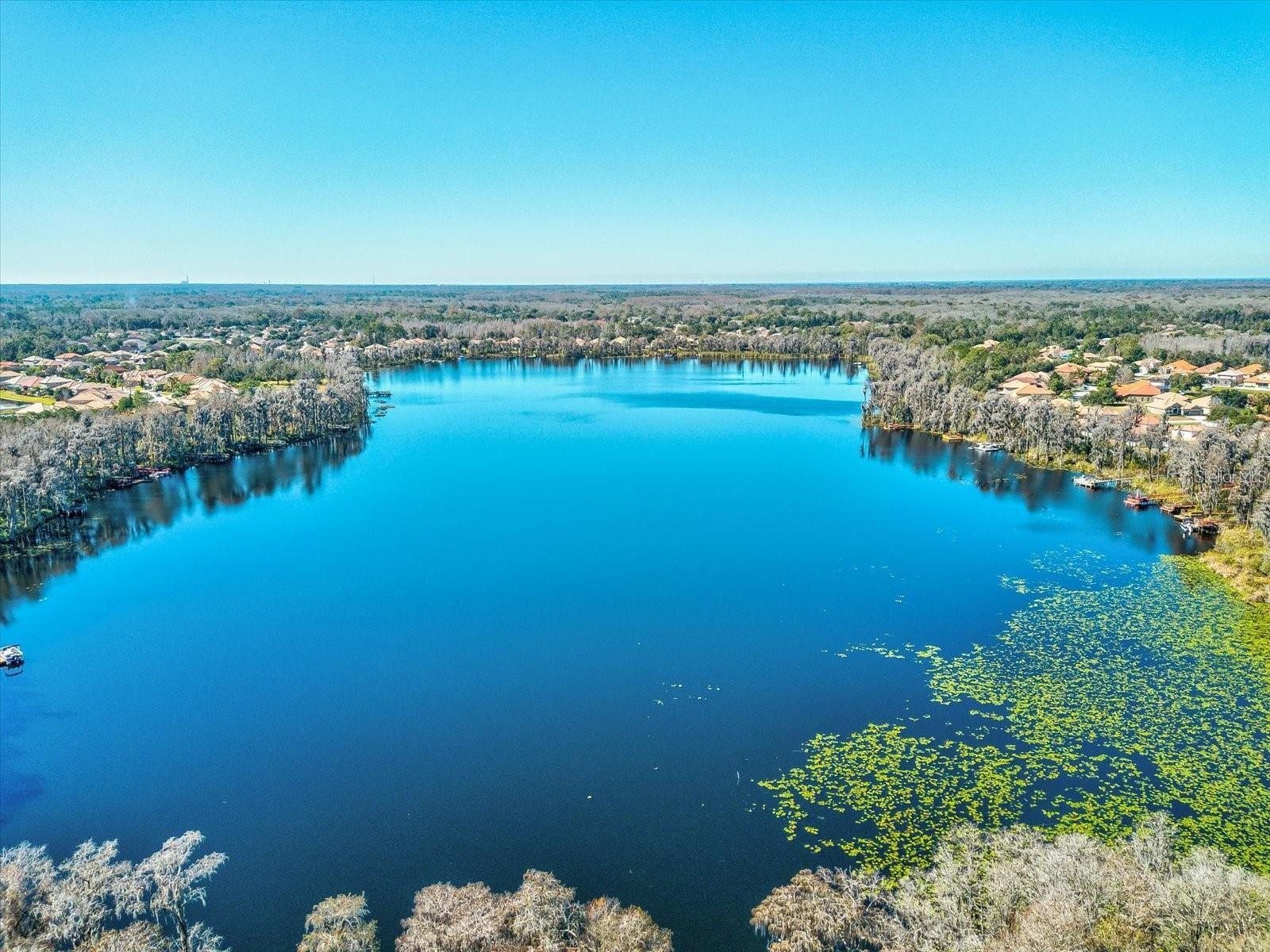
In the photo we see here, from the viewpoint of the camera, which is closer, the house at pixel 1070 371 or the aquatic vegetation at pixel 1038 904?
the aquatic vegetation at pixel 1038 904

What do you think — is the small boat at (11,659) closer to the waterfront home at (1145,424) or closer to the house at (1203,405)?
the waterfront home at (1145,424)

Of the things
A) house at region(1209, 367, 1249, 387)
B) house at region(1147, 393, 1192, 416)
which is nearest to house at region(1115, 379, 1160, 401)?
house at region(1147, 393, 1192, 416)

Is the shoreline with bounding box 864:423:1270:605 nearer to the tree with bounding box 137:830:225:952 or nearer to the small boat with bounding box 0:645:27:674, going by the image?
the tree with bounding box 137:830:225:952

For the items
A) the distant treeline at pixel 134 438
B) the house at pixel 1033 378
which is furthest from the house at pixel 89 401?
the house at pixel 1033 378

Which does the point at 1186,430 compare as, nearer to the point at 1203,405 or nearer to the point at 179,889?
the point at 1203,405

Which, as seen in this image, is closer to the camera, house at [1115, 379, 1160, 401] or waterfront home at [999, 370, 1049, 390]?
house at [1115, 379, 1160, 401]

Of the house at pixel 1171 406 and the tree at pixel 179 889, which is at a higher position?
the house at pixel 1171 406
